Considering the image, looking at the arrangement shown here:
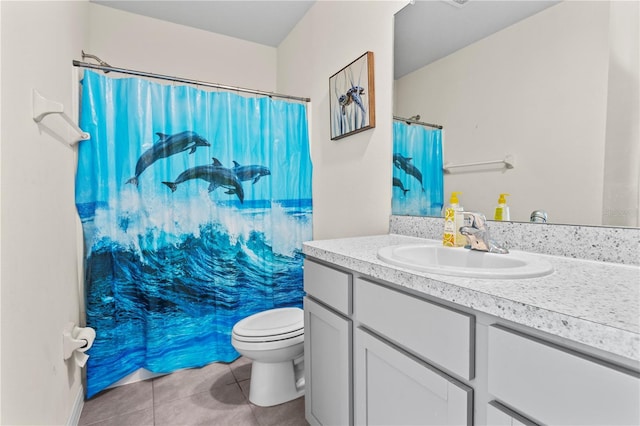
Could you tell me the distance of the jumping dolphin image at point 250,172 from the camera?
207cm

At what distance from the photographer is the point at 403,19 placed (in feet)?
4.91

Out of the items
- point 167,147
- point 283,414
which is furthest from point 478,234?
point 167,147

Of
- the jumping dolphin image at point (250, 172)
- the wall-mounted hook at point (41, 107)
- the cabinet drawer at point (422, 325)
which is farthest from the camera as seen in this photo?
the jumping dolphin image at point (250, 172)

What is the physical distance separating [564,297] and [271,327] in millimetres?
1317

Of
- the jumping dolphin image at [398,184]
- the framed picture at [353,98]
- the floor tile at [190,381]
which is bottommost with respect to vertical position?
the floor tile at [190,381]

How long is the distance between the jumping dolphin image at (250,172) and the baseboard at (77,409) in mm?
1439

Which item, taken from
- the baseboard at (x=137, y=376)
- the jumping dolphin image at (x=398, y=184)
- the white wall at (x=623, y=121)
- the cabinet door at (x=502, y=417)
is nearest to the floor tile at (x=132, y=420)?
the baseboard at (x=137, y=376)

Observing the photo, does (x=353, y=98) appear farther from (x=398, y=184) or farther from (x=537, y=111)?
(x=537, y=111)

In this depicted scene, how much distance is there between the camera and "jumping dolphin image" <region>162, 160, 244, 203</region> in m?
1.91

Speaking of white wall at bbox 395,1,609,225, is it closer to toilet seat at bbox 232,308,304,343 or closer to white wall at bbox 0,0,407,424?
white wall at bbox 0,0,407,424

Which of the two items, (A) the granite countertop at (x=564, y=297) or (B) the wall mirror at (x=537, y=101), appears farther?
(B) the wall mirror at (x=537, y=101)

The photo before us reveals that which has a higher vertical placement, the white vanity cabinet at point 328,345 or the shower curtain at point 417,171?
the shower curtain at point 417,171

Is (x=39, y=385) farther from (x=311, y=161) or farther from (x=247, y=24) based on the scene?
(x=247, y=24)

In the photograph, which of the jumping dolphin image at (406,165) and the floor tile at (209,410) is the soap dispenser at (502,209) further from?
the floor tile at (209,410)
